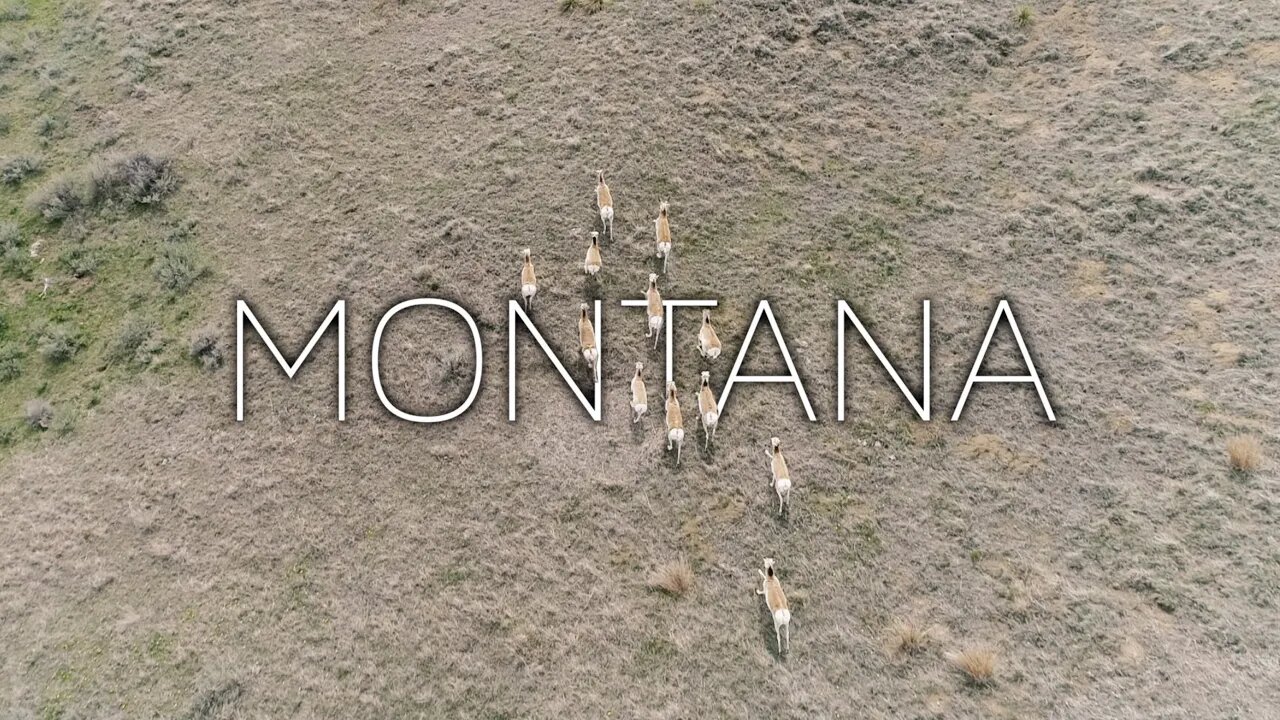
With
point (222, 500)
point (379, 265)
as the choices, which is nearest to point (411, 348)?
point (379, 265)

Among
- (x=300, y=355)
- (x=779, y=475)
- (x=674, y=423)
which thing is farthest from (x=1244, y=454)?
(x=300, y=355)

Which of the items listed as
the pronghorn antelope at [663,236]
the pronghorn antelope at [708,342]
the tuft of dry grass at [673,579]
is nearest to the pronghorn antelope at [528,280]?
the pronghorn antelope at [663,236]

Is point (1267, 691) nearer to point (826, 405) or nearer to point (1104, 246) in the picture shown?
point (826, 405)

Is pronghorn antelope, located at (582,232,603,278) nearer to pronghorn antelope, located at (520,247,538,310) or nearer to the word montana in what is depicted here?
the word montana

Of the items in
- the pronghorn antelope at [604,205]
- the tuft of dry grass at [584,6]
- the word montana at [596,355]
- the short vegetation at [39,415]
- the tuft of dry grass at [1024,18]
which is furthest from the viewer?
the tuft of dry grass at [584,6]

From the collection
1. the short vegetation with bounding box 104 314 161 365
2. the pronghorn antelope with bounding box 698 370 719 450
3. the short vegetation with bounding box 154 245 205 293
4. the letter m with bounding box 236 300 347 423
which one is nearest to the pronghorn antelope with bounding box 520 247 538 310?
the letter m with bounding box 236 300 347 423

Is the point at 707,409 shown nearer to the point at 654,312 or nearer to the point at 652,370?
the point at 652,370

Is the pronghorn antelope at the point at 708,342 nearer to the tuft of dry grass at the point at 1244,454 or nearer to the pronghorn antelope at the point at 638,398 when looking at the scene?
the pronghorn antelope at the point at 638,398
